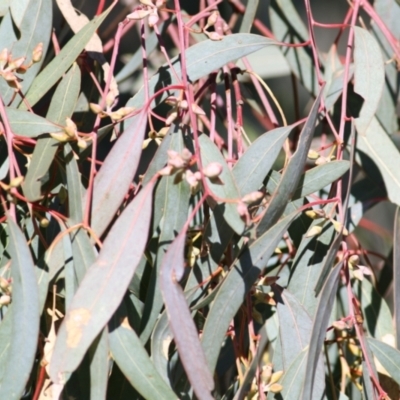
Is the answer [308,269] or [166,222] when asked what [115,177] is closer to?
[166,222]

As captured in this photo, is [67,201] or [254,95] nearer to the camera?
[67,201]

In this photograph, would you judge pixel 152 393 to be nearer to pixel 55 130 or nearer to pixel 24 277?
pixel 24 277

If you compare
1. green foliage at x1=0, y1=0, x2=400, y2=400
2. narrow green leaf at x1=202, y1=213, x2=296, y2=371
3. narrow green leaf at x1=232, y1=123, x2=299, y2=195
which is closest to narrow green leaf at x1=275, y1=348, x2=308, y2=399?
green foliage at x1=0, y1=0, x2=400, y2=400

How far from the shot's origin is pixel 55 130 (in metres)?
0.85

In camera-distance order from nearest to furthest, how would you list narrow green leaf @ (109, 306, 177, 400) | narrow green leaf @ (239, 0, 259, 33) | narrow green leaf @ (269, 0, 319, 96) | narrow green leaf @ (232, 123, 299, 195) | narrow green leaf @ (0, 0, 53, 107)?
narrow green leaf @ (109, 306, 177, 400) < narrow green leaf @ (232, 123, 299, 195) < narrow green leaf @ (0, 0, 53, 107) < narrow green leaf @ (239, 0, 259, 33) < narrow green leaf @ (269, 0, 319, 96)

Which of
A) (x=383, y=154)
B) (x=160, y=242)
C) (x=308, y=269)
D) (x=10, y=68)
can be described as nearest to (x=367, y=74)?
(x=383, y=154)

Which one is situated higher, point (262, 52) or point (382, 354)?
point (262, 52)

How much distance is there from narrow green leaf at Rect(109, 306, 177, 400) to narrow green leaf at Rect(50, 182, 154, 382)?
0.24ft

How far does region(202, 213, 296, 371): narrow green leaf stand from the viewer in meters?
0.80

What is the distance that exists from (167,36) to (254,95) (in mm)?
346

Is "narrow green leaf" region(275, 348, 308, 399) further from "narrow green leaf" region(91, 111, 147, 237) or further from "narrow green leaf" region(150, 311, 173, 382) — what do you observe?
"narrow green leaf" region(91, 111, 147, 237)

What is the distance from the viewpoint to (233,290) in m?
0.80

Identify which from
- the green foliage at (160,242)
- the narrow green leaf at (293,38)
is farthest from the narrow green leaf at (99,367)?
the narrow green leaf at (293,38)

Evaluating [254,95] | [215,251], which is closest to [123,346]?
[215,251]
